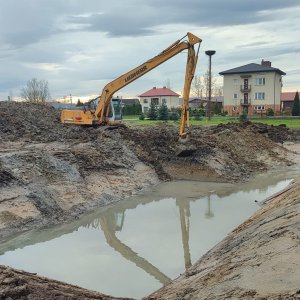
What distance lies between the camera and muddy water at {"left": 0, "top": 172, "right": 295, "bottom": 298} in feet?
25.8

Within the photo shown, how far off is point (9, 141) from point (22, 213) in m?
10.6

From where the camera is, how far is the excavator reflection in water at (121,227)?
8203 millimetres

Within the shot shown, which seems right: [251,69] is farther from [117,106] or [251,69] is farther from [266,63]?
[117,106]

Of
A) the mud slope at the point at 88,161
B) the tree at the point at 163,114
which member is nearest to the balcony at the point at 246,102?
the tree at the point at 163,114

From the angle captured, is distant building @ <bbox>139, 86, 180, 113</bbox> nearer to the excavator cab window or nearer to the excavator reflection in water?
the excavator cab window

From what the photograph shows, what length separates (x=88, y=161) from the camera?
16141 mm

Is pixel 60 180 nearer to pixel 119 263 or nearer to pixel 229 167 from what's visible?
pixel 119 263

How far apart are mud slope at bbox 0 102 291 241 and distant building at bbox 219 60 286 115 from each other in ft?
136

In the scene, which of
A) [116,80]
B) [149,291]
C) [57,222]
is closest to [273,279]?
[149,291]

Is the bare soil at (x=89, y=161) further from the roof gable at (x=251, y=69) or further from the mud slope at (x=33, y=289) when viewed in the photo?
the roof gable at (x=251, y=69)

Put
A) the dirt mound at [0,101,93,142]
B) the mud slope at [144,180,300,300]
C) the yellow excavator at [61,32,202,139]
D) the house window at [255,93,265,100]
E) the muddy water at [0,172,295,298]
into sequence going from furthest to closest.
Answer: the house window at [255,93,265,100] → the dirt mound at [0,101,93,142] → the yellow excavator at [61,32,202,139] → the muddy water at [0,172,295,298] → the mud slope at [144,180,300,300]

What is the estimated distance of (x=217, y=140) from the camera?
2250 centimetres

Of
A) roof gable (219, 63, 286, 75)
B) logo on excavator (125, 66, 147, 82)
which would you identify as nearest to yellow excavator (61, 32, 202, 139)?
logo on excavator (125, 66, 147, 82)

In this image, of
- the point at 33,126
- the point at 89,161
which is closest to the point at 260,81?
the point at 33,126
